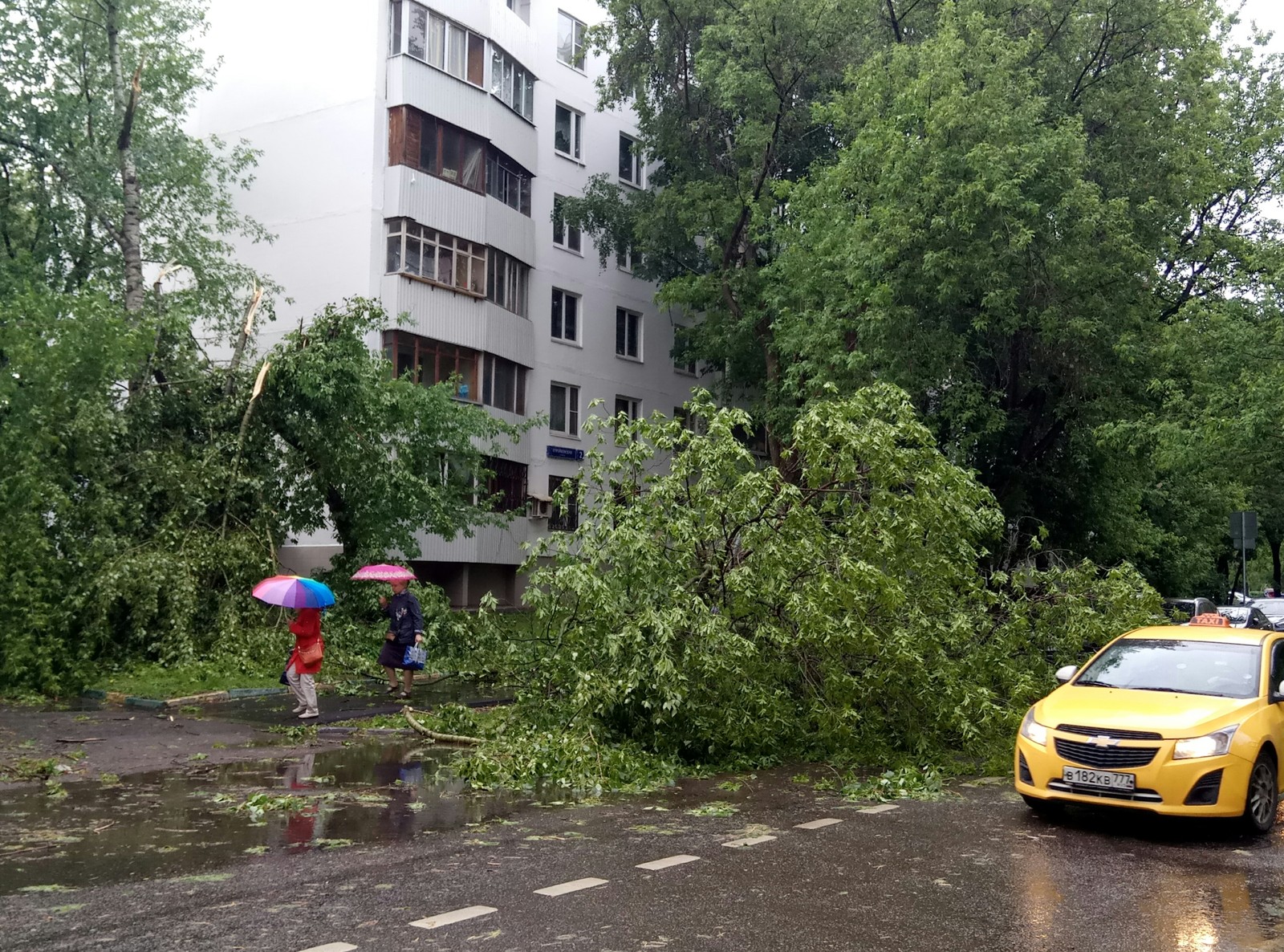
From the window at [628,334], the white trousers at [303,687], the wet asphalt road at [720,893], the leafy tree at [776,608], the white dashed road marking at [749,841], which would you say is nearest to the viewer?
the wet asphalt road at [720,893]

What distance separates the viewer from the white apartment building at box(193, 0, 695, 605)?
3188cm

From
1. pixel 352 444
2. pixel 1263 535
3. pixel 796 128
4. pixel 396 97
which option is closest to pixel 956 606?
pixel 352 444

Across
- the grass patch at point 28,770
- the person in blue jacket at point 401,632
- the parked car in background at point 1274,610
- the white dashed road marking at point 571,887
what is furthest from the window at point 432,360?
the white dashed road marking at point 571,887

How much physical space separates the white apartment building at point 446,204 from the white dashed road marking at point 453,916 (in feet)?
82.7

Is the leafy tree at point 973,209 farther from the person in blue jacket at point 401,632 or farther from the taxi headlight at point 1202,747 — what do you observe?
the taxi headlight at point 1202,747

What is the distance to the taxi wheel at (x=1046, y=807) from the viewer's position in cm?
909

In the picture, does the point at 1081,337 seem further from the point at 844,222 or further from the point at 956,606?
the point at 956,606

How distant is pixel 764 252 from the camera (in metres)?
37.5

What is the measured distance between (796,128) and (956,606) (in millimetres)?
21463

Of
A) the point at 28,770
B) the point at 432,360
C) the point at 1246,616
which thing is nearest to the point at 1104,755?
the point at 28,770

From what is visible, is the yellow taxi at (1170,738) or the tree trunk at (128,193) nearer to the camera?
the yellow taxi at (1170,738)

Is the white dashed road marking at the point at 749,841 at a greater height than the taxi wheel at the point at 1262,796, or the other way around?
the taxi wheel at the point at 1262,796

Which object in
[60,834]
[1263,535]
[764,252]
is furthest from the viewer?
[1263,535]

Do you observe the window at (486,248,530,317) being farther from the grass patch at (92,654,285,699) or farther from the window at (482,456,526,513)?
the grass patch at (92,654,285,699)
